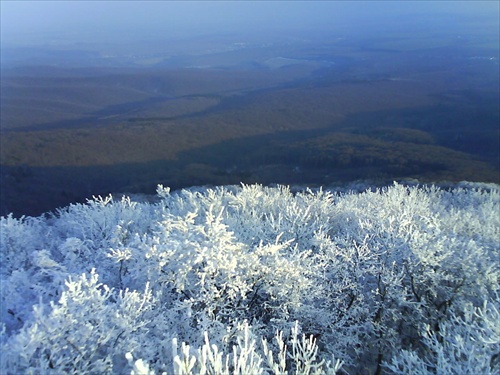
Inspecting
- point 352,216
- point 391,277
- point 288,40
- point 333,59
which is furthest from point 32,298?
point 288,40

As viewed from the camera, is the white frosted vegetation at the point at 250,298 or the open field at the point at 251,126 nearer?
the white frosted vegetation at the point at 250,298

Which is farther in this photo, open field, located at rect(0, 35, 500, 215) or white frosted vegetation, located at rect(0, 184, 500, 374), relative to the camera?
open field, located at rect(0, 35, 500, 215)

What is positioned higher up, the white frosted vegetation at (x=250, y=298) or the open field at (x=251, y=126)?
the white frosted vegetation at (x=250, y=298)

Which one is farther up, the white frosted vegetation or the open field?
the white frosted vegetation

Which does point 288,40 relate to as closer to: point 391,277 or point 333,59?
point 333,59
